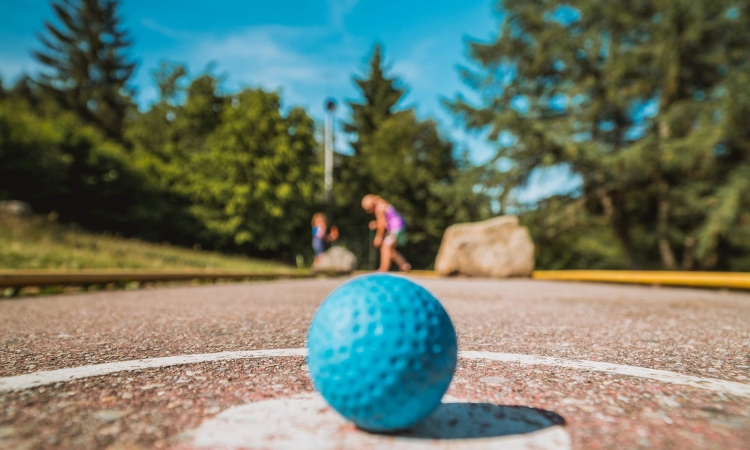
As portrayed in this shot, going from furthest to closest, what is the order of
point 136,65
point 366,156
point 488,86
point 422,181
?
point 136,65
point 366,156
point 422,181
point 488,86

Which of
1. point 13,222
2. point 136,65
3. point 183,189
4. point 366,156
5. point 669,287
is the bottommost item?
point 669,287

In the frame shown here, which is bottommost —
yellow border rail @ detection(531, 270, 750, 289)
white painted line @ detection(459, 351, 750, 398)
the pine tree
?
white painted line @ detection(459, 351, 750, 398)

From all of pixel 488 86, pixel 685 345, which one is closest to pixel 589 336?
pixel 685 345

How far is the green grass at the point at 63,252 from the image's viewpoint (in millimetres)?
8470

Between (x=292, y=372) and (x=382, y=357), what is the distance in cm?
100

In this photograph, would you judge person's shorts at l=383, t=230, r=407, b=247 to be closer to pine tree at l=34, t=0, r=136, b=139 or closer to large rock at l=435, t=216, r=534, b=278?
large rock at l=435, t=216, r=534, b=278

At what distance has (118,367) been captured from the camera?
259 cm

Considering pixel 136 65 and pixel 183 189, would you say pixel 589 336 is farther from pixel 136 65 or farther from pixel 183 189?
pixel 136 65

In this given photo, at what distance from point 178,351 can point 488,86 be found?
61.4 ft

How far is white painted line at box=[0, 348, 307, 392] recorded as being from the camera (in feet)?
7.54

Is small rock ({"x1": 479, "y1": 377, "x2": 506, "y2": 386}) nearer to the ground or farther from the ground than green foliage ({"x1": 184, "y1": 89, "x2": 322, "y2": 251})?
nearer to the ground

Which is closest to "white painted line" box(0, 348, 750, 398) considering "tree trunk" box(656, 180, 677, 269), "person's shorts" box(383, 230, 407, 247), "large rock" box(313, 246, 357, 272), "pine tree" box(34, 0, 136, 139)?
"person's shorts" box(383, 230, 407, 247)

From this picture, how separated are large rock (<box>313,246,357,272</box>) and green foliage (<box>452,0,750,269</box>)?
701 cm

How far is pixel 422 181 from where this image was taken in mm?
29156
